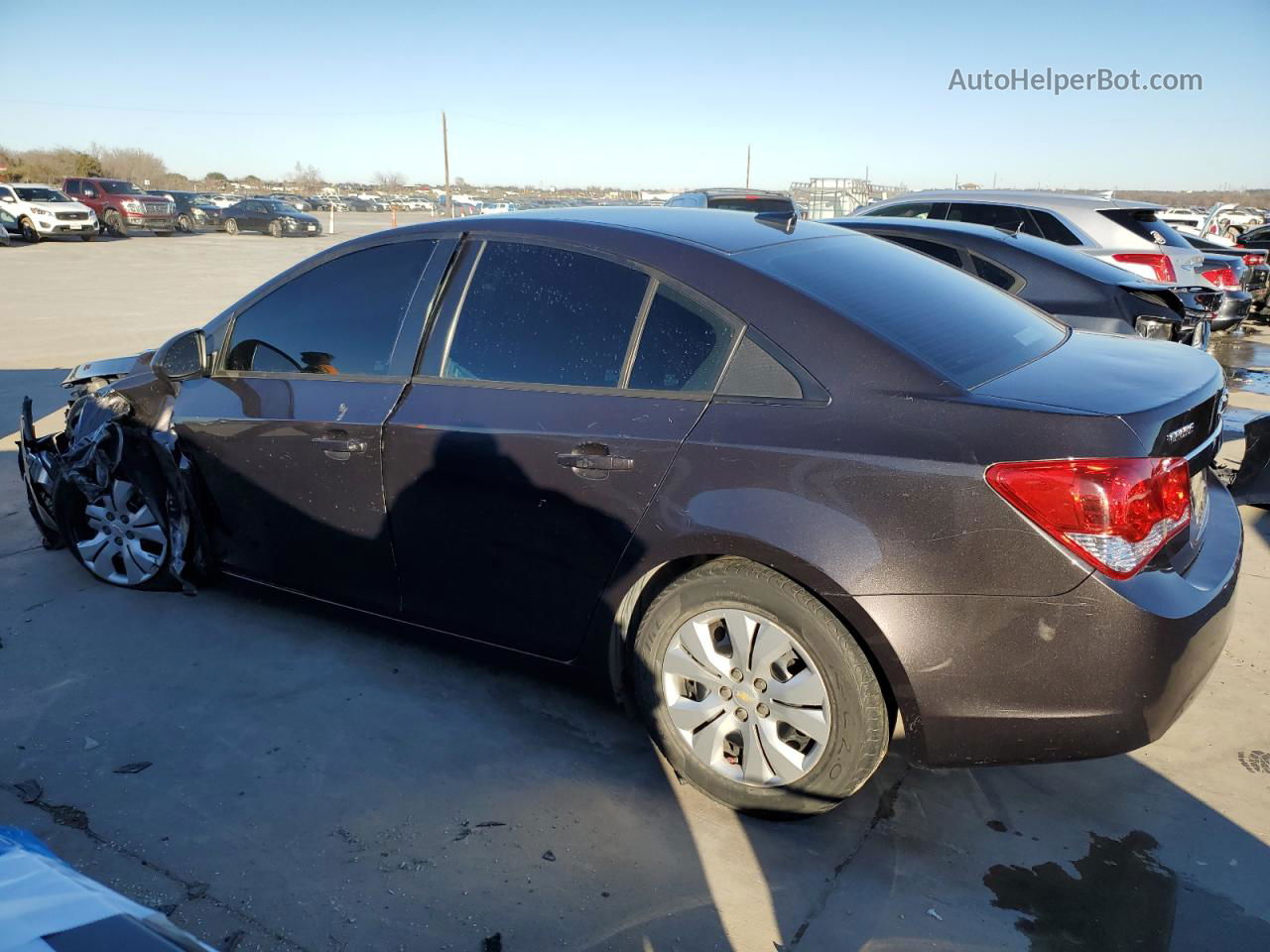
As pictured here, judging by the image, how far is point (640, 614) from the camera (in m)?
2.85

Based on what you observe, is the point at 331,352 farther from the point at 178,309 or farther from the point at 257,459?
the point at 178,309

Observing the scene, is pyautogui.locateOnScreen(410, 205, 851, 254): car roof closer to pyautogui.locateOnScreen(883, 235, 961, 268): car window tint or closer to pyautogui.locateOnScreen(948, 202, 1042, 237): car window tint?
pyautogui.locateOnScreen(883, 235, 961, 268): car window tint

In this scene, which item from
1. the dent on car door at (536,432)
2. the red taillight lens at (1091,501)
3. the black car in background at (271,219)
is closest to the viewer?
the red taillight lens at (1091,501)

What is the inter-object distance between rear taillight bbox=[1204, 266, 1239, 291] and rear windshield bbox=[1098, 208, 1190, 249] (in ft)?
6.09

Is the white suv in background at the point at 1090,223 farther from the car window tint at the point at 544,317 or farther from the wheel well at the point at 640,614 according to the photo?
the wheel well at the point at 640,614

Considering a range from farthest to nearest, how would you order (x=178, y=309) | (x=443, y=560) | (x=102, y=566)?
(x=178, y=309) < (x=102, y=566) < (x=443, y=560)

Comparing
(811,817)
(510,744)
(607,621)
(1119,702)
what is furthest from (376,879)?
(1119,702)

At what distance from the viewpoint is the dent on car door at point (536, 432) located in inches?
108

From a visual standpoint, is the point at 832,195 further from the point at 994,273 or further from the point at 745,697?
the point at 745,697

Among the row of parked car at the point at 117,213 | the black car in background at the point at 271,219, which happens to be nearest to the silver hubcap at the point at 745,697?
the row of parked car at the point at 117,213

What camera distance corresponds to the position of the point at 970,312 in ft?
9.98

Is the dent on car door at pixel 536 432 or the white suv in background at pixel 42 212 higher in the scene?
the white suv in background at pixel 42 212

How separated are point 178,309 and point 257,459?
11.6 m

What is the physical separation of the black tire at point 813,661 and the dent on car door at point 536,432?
0.25m
